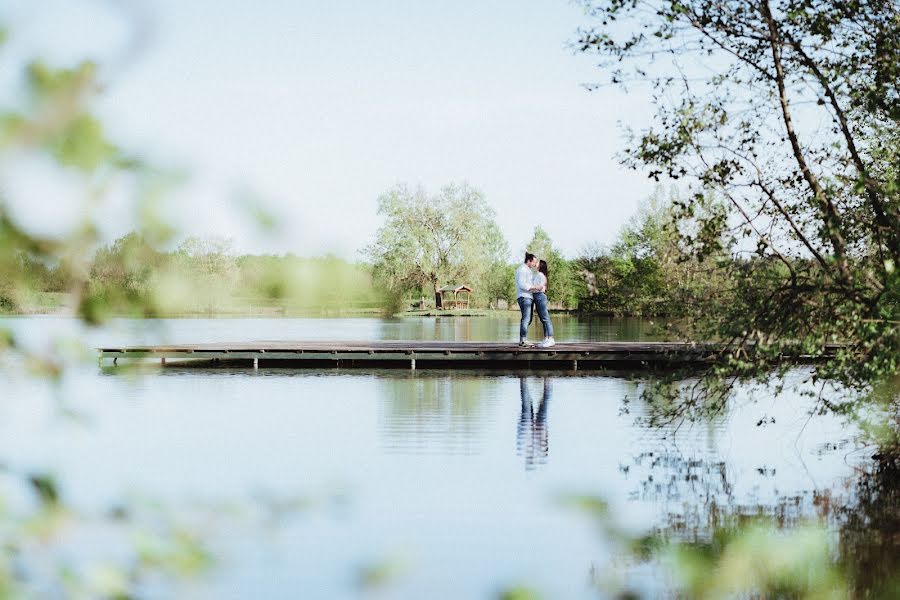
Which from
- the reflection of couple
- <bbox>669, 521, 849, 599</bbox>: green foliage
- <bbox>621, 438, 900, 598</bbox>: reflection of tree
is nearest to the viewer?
<bbox>669, 521, 849, 599</bbox>: green foliage

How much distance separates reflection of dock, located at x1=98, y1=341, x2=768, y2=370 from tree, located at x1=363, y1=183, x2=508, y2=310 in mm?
41587

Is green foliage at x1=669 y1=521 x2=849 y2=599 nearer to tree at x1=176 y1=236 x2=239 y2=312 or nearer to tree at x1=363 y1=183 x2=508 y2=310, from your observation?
tree at x1=176 y1=236 x2=239 y2=312

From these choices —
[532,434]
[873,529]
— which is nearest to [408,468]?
[532,434]

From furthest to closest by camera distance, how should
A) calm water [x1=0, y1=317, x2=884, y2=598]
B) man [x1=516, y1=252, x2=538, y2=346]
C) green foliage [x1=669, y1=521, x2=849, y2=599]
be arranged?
man [x1=516, y1=252, x2=538, y2=346]
calm water [x1=0, y1=317, x2=884, y2=598]
green foliage [x1=669, y1=521, x2=849, y2=599]

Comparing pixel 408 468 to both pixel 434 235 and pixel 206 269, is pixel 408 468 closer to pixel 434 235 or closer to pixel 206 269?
pixel 206 269

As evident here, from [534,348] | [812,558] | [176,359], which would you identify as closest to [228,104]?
[812,558]

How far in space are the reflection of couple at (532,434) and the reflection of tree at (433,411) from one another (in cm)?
54

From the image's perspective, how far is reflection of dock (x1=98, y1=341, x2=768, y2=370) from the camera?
67.5 ft

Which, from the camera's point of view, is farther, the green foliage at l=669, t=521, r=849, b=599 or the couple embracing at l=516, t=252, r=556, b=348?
the couple embracing at l=516, t=252, r=556, b=348

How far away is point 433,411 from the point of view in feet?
47.1

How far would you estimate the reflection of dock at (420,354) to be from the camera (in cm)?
2058

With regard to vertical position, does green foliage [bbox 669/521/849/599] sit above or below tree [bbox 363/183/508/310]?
below

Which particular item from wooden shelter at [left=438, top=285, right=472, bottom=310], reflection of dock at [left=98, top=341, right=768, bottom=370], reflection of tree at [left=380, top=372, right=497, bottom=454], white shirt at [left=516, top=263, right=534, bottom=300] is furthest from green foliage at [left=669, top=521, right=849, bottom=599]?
wooden shelter at [left=438, top=285, right=472, bottom=310]

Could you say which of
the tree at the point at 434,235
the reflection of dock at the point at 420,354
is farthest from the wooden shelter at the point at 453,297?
the reflection of dock at the point at 420,354
